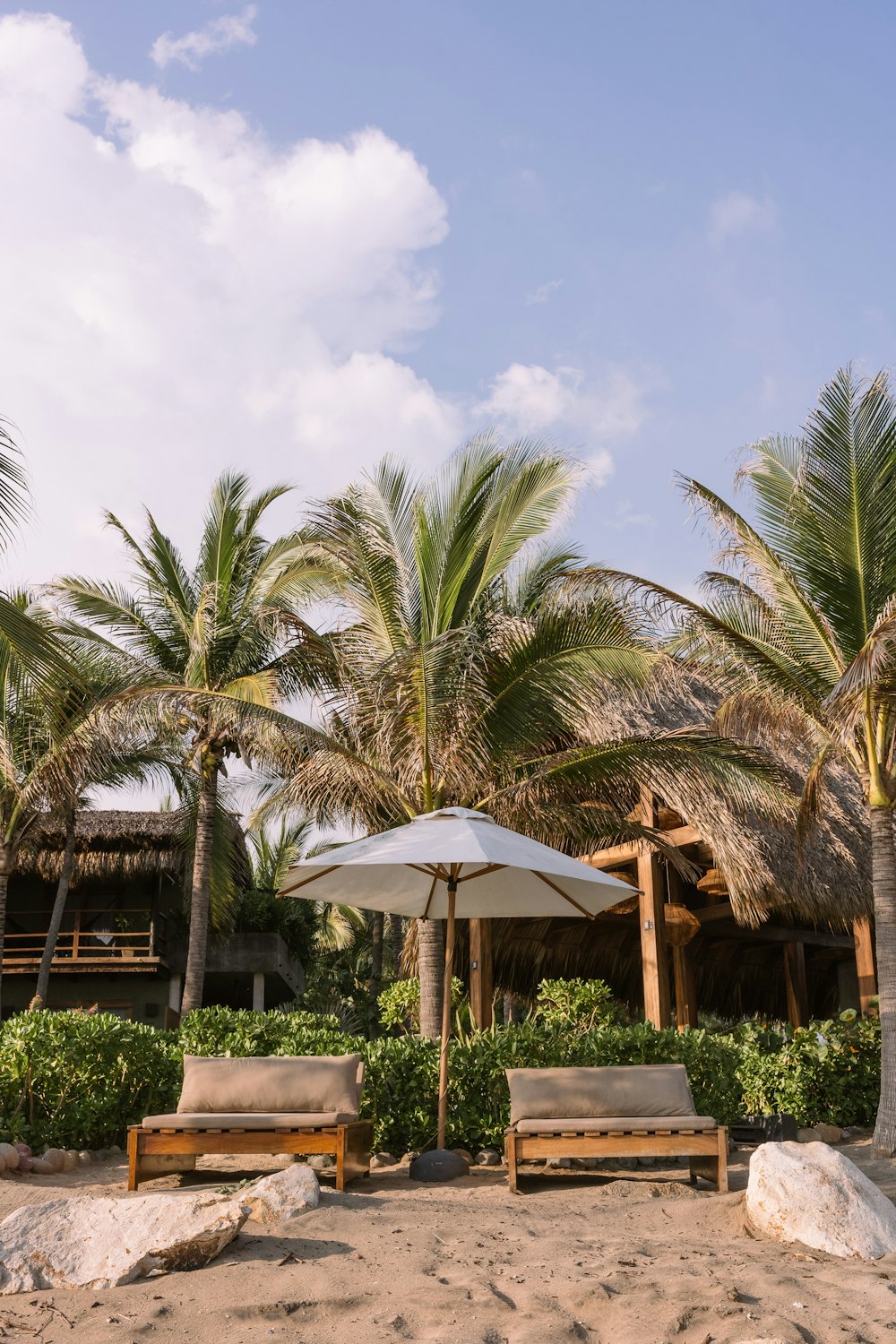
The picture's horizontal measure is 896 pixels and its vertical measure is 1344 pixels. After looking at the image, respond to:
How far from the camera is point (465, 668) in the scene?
9.21 m

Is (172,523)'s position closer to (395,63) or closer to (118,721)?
(118,721)

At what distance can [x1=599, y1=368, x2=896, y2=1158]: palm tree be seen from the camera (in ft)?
28.0

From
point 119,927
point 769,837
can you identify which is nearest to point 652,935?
point 769,837

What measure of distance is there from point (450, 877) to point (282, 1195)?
2541mm

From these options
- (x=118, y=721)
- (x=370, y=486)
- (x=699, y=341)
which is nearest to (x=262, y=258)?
(x=370, y=486)

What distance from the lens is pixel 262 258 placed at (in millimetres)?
8070

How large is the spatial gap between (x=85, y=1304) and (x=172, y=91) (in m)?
7.46

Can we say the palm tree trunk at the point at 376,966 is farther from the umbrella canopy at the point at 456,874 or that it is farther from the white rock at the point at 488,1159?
the white rock at the point at 488,1159

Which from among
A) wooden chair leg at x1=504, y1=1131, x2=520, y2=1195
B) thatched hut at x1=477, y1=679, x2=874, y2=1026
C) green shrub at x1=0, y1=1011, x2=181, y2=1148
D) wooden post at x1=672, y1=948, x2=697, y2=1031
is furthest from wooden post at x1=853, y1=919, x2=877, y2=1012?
green shrub at x1=0, y1=1011, x2=181, y2=1148

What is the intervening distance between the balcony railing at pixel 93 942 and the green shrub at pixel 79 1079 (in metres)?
12.5

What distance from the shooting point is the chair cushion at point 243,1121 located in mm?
5551

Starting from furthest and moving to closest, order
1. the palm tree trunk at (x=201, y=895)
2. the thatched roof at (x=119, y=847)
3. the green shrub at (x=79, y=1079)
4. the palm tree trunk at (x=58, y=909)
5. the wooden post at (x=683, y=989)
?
1. the thatched roof at (x=119, y=847)
2. the palm tree trunk at (x=58, y=909)
3. the wooden post at (x=683, y=989)
4. the palm tree trunk at (x=201, y=895)
5. the green shrub at (x=79, y=1079)

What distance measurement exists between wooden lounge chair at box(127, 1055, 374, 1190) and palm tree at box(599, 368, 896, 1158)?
449 centimetres

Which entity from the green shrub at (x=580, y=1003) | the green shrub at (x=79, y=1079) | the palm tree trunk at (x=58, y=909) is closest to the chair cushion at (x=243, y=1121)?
the green shrub at (x=79, y=1079)
